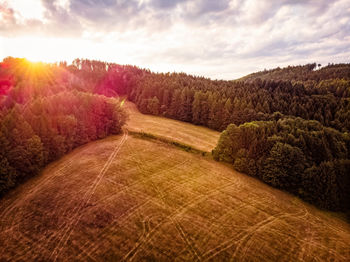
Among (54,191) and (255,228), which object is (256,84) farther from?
(54,191)

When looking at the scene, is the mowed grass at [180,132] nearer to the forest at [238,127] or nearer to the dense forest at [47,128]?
the forest at [238,127]

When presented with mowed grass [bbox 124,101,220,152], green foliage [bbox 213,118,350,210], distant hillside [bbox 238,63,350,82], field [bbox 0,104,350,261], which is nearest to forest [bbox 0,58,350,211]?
green foliage [bbox 213,118,350,210]

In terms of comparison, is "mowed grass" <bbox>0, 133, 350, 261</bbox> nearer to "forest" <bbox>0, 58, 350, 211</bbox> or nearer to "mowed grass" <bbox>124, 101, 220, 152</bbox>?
"forest" <bbox>0, 58, 350, 211</bbox>

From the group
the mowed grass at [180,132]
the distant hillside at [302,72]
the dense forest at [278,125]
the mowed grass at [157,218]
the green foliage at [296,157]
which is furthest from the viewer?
the distant hillside at [302,72]

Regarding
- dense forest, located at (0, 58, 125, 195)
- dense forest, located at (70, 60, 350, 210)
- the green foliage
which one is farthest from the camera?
dense forest, located at (70, 60, 350, 210)

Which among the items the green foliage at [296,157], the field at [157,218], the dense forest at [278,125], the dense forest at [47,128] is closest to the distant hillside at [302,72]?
the dense forest at [278,125]

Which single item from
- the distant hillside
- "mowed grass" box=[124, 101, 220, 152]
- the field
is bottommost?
the field

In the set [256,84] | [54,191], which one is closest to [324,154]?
[54,191]
